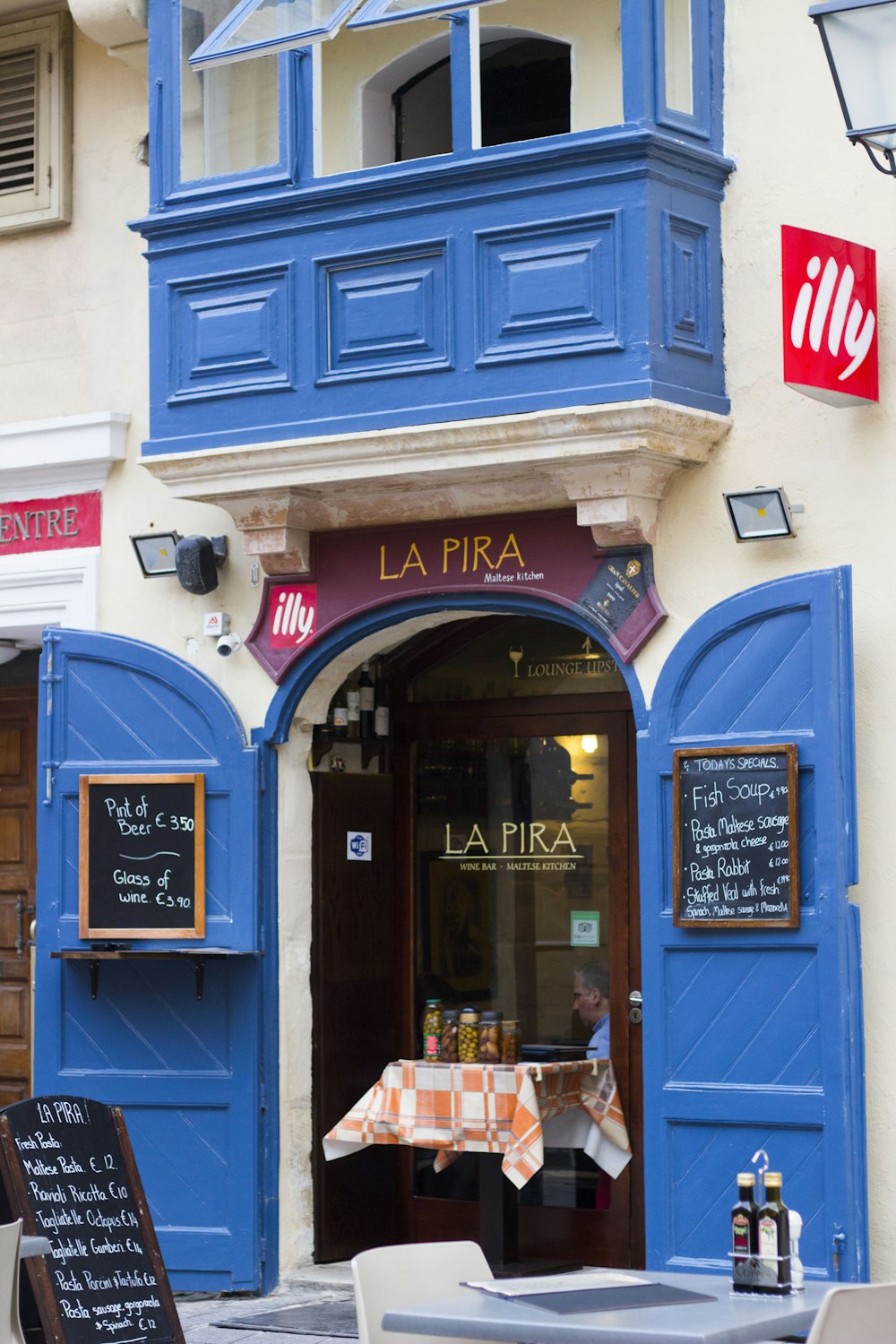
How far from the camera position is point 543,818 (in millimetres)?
9023

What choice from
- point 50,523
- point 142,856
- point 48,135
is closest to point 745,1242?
point 142,856

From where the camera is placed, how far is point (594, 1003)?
8781 millimetres

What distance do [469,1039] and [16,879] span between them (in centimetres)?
295

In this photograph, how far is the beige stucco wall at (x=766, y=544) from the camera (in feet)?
24.1

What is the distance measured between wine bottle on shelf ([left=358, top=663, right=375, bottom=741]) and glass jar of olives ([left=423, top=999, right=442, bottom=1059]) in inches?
50.0

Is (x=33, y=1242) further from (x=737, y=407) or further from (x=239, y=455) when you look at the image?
(x=737, y=407)

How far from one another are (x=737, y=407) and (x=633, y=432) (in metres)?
0.57

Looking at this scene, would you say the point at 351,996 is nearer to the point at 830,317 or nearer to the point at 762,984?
the point at 762,984

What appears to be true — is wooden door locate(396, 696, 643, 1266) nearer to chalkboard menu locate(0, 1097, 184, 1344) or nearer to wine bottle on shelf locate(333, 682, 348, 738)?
wine bottle on shelf locate(333, 682, 348, 738)

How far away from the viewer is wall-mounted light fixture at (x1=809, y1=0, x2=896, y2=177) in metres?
5.60

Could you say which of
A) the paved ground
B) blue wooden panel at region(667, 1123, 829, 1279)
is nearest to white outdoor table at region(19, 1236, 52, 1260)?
the paved ground

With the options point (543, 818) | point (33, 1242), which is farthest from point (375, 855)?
point (33, 1242)

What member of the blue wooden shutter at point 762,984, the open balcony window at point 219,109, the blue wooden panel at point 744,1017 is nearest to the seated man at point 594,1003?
the blue wooden shutter at point 762,984

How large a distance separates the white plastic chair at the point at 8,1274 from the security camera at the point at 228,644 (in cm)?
372
